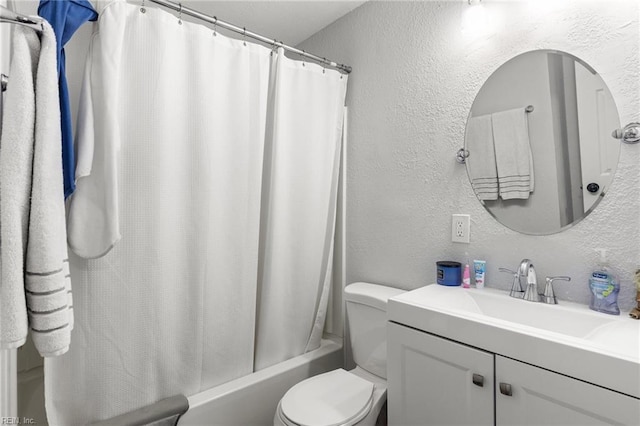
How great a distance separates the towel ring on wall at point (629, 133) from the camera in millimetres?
1102

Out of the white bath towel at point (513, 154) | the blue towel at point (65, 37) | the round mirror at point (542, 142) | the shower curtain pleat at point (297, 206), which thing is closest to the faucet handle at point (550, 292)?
the round mirror at point (542, 142)

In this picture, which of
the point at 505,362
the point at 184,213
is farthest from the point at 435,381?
the point at 184,213

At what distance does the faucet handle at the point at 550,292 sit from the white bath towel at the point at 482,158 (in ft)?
1.25

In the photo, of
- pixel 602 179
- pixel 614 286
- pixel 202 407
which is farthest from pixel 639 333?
pixel 202 407

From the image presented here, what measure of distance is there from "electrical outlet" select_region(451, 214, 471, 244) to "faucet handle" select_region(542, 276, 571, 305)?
35cm

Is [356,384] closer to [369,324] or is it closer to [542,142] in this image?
[369,324]

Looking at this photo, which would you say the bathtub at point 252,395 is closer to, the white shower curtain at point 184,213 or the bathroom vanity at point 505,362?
the white shower curtain at point 184,213

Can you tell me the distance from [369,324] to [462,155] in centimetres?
93

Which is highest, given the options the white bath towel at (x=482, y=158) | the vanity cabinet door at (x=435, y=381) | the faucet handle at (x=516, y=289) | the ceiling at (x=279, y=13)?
the ceiling at (x=279, y=13)

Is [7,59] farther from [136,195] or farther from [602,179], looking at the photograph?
[602,179]

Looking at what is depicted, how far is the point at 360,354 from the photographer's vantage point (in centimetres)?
172

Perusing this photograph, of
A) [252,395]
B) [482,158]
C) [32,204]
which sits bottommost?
[252,395]

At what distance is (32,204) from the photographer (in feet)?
2.45

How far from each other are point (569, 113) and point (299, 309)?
155 centimetres
